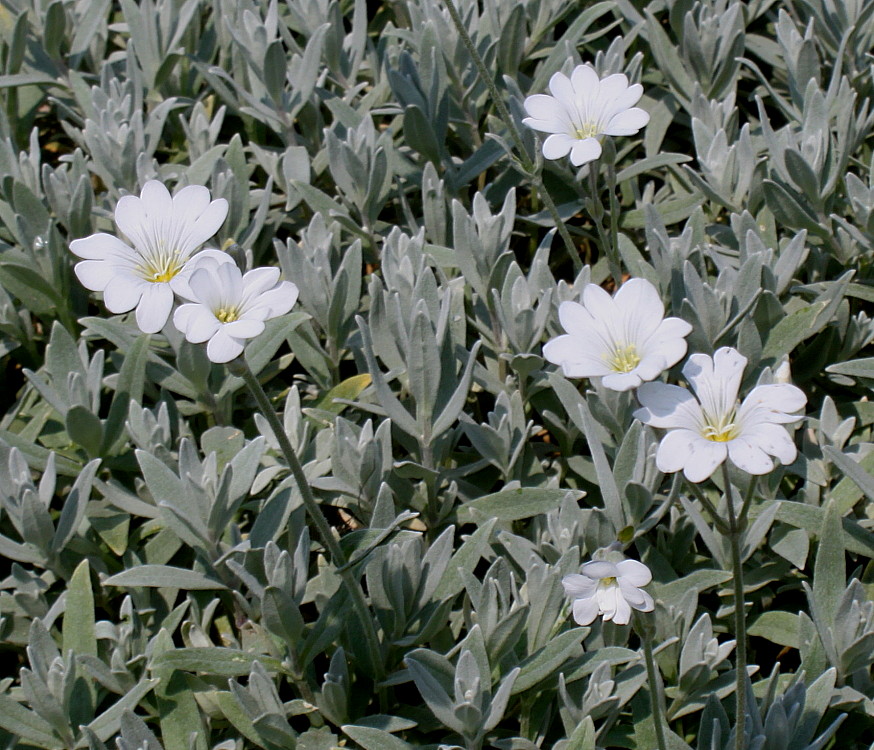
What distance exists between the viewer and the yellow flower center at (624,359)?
62.0 inches

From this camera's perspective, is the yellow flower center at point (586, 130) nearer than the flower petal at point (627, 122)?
No

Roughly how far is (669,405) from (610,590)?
308mm

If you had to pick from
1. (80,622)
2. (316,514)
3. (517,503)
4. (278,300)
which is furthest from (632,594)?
(80,622)

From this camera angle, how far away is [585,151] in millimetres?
2025

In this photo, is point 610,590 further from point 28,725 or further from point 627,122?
point 28,725

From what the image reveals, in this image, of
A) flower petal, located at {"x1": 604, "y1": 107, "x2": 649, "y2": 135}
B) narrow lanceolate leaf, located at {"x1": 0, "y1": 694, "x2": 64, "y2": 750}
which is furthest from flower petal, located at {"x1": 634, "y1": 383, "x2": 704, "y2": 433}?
narrow lanceolate leaf, located at {"x1": 0, "y1": 694, "x2": 64, "y2": 750}

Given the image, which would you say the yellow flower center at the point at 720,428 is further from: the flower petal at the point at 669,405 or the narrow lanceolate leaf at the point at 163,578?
the narrow lanceolate leaf at the point at 163,578

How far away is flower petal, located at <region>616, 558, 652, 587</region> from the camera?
4.82 feet

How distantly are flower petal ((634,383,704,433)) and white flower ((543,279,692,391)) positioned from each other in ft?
0.16

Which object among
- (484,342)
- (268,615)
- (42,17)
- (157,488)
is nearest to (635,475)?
(484,342)

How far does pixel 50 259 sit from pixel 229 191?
20.5 inches

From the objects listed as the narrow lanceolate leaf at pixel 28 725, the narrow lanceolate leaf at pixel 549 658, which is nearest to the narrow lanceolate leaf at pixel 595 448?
the narrow lanceolate leaf at pixel 549 658

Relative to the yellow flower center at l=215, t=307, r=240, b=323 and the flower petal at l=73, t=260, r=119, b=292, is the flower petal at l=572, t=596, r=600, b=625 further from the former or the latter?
the flower petal at l=73, t=260, r=119, b=292

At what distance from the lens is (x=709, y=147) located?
106 inches
